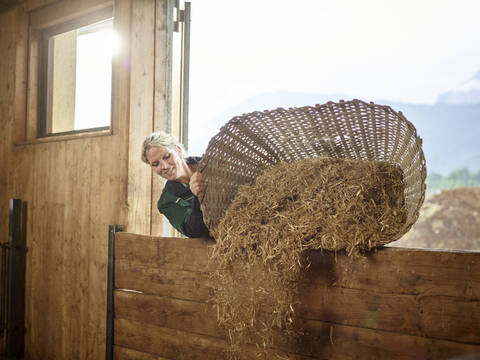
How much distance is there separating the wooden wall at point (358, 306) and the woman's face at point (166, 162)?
34 centimetres

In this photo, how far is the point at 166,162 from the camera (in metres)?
2.10

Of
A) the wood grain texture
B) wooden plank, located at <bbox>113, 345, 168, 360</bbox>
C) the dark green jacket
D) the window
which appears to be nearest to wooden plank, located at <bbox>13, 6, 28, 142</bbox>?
the wood grain texture

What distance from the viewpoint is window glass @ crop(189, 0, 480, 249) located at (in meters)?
22.7

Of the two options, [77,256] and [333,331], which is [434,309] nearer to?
[333,331]

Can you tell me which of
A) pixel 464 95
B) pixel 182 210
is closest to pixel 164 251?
pixel 182 210

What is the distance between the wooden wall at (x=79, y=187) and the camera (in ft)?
8.56

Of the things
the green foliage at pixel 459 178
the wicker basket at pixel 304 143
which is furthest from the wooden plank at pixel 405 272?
the green foliage at pixel 459 178

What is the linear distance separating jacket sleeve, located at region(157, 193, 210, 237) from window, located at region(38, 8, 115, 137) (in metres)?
1.41

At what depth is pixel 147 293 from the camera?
217cm

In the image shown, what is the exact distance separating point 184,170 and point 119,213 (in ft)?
2.33

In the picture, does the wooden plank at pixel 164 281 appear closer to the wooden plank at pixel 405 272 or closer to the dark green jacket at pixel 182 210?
the dark green jacket at pixel 182 210

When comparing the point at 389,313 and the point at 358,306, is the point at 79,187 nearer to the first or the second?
the point at 358,306

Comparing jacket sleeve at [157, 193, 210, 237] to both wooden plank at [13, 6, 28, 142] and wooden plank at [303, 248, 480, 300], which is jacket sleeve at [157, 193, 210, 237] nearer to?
wooden plank at [303, 248, 480, 300]

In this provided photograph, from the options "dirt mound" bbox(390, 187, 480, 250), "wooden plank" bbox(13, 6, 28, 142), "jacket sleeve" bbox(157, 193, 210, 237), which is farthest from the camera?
"dirt mound" bbox(390, 187, 480, 250)
